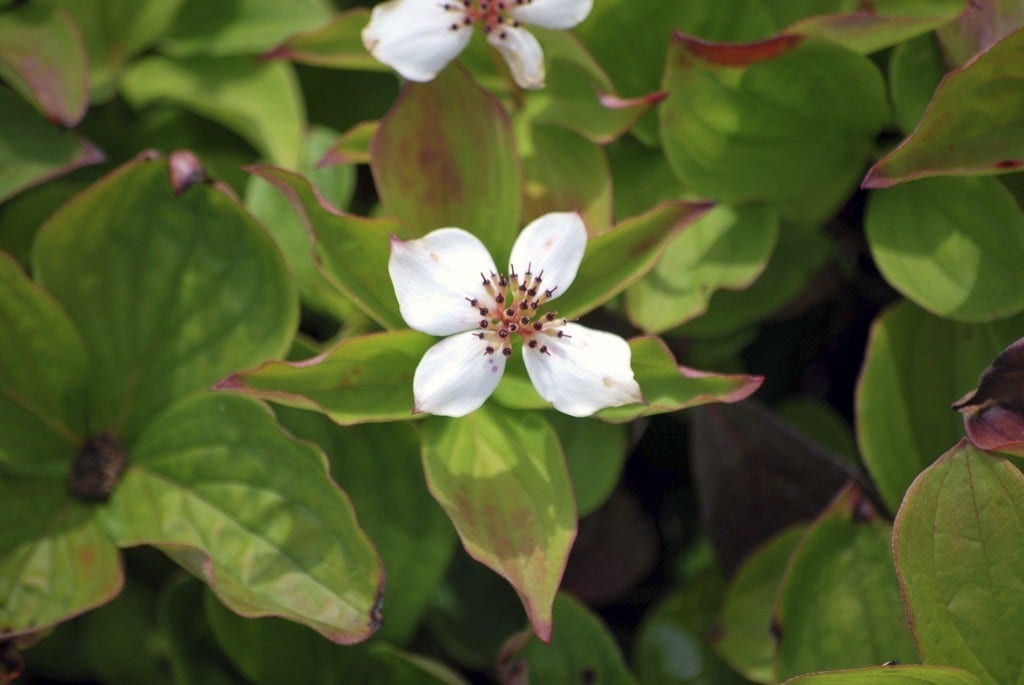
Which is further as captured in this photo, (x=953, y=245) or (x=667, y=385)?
(x=953, y=245)

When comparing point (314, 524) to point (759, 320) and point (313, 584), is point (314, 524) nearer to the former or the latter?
point (313, 584)

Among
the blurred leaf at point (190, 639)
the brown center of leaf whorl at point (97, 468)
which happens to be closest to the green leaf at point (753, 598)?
the blurred leaf at point (190, 639)

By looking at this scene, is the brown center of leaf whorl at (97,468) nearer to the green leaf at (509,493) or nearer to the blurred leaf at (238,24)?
the green leaf at (509,493)

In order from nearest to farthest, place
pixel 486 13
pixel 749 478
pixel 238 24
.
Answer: pixel 486 13 < pixel 749 478 < pixel 238 24

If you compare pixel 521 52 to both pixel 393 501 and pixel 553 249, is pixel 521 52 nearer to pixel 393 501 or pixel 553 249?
pixel 553 249

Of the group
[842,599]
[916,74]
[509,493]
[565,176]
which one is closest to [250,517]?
[509,493]

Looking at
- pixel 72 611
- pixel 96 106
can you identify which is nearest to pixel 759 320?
pixel 72 611
